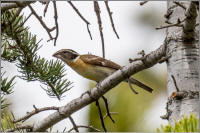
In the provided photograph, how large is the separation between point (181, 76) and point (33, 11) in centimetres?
90

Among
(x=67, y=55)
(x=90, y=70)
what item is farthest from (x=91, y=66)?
(x=67, y=55)

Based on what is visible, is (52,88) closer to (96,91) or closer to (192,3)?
(96,91)

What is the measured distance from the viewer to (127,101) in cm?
410

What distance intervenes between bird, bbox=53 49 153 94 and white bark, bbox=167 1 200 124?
172 centimetres

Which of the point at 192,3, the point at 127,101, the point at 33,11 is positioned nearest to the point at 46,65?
the point at 33,11

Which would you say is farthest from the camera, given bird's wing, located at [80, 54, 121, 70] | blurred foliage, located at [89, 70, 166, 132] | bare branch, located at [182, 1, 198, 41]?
bird's wing, located at [80, 54, 121, 70]

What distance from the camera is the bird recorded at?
3779 mm

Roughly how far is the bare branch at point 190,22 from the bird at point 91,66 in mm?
1764

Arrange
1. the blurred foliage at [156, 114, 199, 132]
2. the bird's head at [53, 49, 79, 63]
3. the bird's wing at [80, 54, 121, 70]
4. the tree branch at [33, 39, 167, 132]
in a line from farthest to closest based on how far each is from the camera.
Result: the bird's head at [53, 49, 79, 63]
the bird's wing at [80, 54, 121, 70]
the tree branch at [33, 39, 167, 132]
the blurred foliage at [156, 114, 199, 132]

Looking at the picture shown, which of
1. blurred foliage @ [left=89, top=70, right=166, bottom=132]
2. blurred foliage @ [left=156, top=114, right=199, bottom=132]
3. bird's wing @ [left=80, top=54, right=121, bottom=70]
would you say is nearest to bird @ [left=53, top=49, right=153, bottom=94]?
bird's wing @ [left=80, top=54, right=121, bottom=70]

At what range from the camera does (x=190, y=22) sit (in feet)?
6.15

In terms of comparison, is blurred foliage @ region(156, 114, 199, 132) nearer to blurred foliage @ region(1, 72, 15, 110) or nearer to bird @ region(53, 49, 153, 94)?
blurred foliage @ region(1, 72, 15, 110)

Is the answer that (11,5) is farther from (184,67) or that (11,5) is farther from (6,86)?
(184,67)

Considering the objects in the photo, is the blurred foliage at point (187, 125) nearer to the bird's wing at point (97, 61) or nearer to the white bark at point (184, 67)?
the white bark at point (184, 67)
